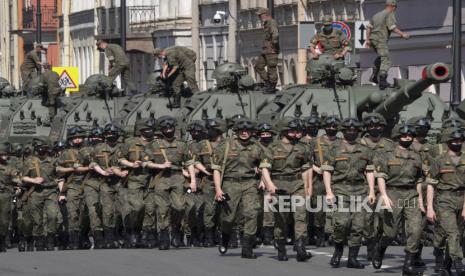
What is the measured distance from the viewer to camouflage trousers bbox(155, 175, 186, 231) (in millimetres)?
28953

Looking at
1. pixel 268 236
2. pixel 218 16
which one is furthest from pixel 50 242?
pixel 218 16

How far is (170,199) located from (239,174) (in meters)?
3.04

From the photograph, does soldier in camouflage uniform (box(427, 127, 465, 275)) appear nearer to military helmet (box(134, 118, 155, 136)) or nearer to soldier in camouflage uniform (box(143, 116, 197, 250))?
soldier in camouflage uniform (box(143, 116, 197, 250))

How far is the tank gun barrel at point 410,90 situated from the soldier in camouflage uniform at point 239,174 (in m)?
2.40

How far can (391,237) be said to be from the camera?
24.3m

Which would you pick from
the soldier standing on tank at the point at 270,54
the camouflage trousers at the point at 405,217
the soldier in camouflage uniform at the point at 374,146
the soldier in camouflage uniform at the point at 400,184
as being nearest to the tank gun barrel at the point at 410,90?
the soldier in camouflage uniform at the point at 374,146

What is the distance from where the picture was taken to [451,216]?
76.3 ft

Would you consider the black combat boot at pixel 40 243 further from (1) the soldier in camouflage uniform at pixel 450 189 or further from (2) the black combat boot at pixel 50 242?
(1) the soldier in camouflage uniform at pixel 450 189

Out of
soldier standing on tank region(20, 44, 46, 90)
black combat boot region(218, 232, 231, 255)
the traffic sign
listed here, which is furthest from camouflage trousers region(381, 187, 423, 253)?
soldier standing on tank region(20, 44, 46, 90)

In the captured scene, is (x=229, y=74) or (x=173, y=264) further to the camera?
(x=229, y=74)

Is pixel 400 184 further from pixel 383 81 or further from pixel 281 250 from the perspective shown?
pixel 383 81

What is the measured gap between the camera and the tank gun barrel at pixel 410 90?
2627 cm

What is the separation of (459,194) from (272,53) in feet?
39.1

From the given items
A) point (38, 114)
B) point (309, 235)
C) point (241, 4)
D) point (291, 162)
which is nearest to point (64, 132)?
point (38, 114)
